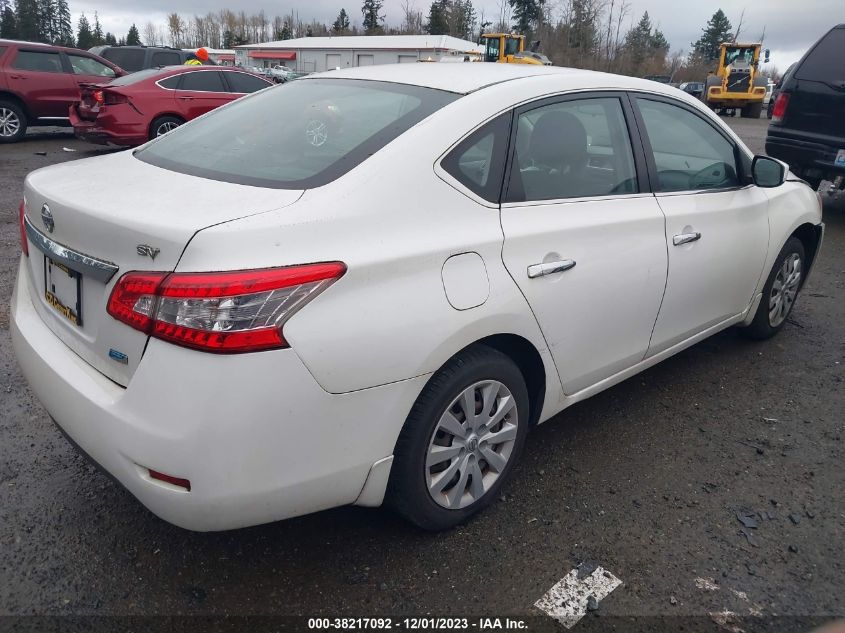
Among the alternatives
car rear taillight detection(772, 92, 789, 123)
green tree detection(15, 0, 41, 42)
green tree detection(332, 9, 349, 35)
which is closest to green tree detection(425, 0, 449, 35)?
green tree detection(332, 9, 349, 35)

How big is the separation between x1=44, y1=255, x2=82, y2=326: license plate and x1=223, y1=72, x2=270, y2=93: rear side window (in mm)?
10568

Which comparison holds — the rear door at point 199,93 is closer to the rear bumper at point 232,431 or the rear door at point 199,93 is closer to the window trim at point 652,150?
the window trim at point 652,150

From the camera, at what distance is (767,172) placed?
149 inches

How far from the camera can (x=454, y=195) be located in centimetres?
233

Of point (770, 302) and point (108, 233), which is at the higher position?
point (108, 233)

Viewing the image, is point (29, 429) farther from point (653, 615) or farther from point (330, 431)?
point (653, 615)

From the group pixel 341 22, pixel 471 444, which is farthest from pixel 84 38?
pixel 471 444

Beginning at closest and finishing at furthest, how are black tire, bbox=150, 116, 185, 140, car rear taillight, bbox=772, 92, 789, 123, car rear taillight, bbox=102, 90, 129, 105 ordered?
car rear taillight, bbox=772, 92, 789, 123
car rear taillight, bbox=102, 90, 129, 105
black tire, bbox=150, 116, 185, 140

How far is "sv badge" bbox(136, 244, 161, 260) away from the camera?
189cm

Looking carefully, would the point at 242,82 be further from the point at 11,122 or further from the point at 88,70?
the point at 11,122

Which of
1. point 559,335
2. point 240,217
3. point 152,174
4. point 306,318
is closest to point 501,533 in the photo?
point 559,335

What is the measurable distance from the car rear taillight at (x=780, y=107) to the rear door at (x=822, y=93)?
60mm

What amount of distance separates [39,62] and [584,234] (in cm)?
1304

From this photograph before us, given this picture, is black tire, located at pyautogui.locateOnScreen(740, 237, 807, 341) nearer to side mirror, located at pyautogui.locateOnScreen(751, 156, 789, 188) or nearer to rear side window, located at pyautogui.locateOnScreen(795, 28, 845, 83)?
side mirror, located at pyautogui.locateOnScreen(751, 156, 789, 188)
